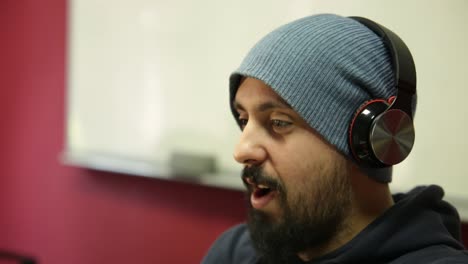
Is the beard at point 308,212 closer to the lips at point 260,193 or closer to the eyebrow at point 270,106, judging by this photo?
the lips at point 260,193

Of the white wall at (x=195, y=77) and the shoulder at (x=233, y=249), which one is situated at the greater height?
the white wall at (x=195, y=77)

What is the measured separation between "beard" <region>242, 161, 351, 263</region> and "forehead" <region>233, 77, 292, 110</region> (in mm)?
123

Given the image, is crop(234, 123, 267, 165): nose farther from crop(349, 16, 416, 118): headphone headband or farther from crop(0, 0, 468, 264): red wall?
crop(0, 0, 468, 264): red wall

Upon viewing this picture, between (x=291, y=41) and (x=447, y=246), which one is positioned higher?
(x=291, y=41)

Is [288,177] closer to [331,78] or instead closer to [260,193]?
[260,193]

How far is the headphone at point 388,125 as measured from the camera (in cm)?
72

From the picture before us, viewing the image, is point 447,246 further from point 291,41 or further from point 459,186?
point 291,41

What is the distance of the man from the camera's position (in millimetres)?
759

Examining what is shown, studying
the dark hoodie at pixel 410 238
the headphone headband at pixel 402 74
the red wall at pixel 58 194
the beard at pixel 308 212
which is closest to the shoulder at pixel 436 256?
the dark hoodie at pixel 410 238

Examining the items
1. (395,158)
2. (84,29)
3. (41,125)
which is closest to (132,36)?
(84,29)

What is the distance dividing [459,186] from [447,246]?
0.31m

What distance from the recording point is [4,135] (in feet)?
7.03

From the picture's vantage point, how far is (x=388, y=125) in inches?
28.2

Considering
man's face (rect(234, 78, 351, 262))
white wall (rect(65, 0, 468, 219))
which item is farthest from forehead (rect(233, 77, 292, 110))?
white wall (rect(65, 0, 468, 219))
